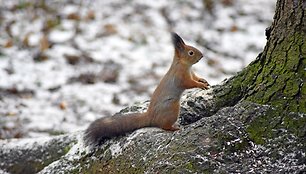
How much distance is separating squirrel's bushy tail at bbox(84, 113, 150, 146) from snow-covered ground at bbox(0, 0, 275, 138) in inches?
65.5

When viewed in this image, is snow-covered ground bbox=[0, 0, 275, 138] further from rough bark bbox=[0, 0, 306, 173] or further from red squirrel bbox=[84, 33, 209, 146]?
rough bark bbox=[0, 0, 306, 173]

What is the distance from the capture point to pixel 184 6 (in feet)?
25.3

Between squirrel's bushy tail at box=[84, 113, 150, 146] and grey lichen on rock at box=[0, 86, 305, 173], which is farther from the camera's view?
squirrel's bushy tail at box=[84, 113, 150, 146]

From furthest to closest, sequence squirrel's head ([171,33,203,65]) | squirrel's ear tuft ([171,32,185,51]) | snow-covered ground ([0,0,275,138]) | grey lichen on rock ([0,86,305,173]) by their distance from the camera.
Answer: snow-covered ground ([0,0,275,138]) → squirrel's head ([171,33,203,65]) → squirrel's ear tuft ([171,32,185,51]) → grey lichen on rock ([0,86,305,173])

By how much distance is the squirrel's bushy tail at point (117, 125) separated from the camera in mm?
2971

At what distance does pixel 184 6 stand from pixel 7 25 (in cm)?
238

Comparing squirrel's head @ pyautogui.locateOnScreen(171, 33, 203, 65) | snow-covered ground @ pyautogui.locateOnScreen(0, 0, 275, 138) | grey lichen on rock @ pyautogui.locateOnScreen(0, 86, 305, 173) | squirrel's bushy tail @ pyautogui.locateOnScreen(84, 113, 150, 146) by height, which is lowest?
grey lichen on rock @ pyautogui.locateOnScreen(0, 86, 305, 173)

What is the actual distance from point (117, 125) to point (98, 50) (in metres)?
3.56

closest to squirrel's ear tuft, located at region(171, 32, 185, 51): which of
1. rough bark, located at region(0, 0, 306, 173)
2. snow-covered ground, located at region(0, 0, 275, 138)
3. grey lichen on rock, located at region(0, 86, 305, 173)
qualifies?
grey lichen on rock, located at region(0, 86, 305, 173)

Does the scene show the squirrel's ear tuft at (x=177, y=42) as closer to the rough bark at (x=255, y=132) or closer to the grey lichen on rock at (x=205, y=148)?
the grey lichen on rock at (x=205, y=148)

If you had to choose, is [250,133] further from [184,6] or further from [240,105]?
[184,6]

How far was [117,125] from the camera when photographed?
9.75 ft

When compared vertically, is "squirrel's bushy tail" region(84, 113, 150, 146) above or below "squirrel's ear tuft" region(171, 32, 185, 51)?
below

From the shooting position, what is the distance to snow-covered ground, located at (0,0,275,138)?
5.38 meters
